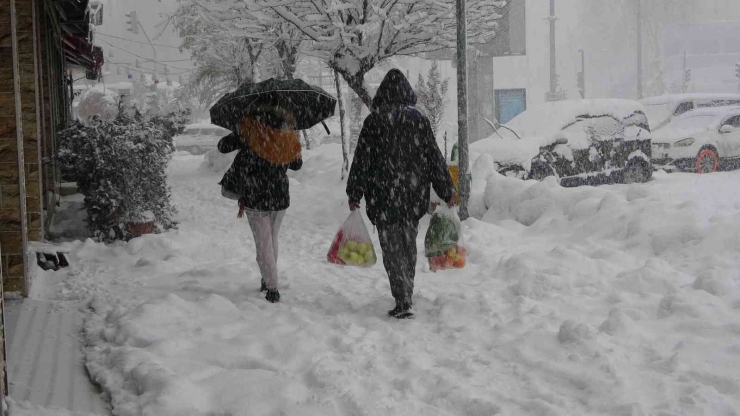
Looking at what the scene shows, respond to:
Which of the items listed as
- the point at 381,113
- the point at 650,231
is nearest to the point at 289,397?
the point at 381,113

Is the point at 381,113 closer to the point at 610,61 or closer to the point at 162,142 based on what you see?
the point at 162,142

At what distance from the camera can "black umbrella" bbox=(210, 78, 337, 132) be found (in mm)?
6289

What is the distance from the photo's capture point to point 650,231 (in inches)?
311

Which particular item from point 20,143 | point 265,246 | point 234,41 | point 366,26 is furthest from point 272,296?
point 234,41

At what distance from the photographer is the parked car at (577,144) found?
12.8 m

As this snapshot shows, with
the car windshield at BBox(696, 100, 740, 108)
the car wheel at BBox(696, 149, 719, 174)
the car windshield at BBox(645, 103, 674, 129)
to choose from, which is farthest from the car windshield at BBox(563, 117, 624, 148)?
the car windshield at BBox(696, 100, 740, 108)

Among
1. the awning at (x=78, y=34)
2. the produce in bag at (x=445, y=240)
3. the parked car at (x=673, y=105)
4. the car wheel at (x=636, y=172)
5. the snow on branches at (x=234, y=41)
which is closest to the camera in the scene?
the produce in bag at (x=445, y=240)

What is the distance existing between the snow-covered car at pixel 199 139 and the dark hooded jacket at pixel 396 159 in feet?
93.3

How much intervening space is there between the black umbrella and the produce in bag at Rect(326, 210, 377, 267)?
1200 mm

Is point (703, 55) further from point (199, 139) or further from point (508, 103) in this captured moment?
point (199, 139)

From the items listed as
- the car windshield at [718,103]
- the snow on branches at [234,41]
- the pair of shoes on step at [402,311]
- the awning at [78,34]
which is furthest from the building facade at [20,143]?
the car windshield at [718,103]

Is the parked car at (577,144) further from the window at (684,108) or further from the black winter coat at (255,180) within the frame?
the black winter coat at (255,180)

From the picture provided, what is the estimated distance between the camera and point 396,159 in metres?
5.73

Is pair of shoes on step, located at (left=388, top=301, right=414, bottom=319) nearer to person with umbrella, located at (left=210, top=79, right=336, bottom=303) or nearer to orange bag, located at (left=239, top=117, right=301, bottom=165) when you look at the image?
person with umbrella, located at (left=210, top=79, right=336, bottom=303)
